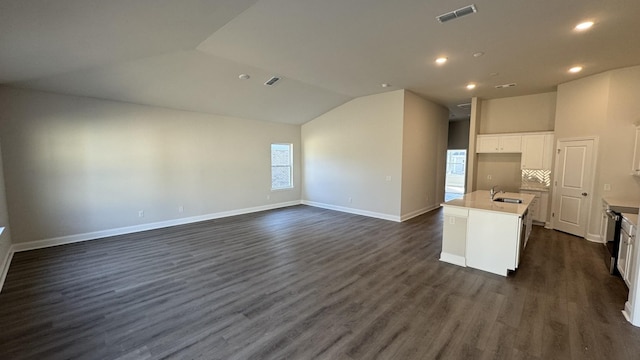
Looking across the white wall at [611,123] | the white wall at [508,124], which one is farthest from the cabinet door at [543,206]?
the white wall at [611,123]

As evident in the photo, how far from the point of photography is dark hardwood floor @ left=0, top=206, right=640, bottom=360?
2.17 meters

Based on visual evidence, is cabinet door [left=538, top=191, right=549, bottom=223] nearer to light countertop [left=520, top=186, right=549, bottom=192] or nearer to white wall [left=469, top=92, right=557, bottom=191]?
light countertop [left=520, top=186, right=549, bottom=192]

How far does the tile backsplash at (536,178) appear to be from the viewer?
6.13 meters

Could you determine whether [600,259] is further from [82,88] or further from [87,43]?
[82,88]

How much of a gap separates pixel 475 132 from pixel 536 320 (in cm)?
538

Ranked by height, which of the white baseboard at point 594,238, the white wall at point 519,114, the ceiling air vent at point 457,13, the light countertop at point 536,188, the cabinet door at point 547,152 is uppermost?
the ceiling air vent at point 457,13

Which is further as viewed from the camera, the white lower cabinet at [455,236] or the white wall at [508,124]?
the white wall at [508,124]

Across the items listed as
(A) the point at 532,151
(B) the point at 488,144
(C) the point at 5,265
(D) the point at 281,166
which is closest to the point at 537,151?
(A) the point at 532,151

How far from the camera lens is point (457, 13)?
9.36 ft

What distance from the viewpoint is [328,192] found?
7.98 metres

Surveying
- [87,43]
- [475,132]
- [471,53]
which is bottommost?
[475,132]

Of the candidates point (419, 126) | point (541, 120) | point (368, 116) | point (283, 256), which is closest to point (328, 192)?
point (368, 116)

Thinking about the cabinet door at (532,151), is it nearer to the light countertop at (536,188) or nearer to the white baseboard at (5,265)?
the light countertop at (536,188)

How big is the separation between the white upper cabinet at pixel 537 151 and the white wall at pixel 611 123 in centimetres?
74
